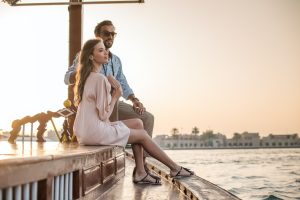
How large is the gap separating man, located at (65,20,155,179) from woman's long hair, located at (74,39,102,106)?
1.60ft

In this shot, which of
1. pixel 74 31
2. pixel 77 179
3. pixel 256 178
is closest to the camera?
pixel 77 179

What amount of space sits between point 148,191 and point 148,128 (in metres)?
1.24

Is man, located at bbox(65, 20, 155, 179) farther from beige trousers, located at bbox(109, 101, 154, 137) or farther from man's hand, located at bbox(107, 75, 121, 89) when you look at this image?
man's hand, located at bbox(107, 75, 121, 89)

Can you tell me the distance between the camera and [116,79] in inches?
158

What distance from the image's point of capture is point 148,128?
3971 mm

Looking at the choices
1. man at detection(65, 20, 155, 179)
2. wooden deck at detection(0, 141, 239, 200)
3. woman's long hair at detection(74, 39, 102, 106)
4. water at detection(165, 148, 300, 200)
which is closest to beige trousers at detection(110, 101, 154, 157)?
man at detection(65, 20, 155, 179)

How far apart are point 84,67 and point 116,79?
89cm

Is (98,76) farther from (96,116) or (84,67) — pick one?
(96,116)

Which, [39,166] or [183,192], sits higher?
[39,166]

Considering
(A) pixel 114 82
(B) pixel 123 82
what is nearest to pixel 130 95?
(B) pixel 123 82

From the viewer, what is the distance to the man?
3697 millimetres

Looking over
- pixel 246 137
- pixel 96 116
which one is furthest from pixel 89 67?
pixel 246 137

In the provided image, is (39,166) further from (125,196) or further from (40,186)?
(125,196)

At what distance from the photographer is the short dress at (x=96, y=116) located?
9.85 feet
